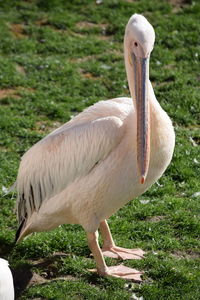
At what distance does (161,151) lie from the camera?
514 centimetres

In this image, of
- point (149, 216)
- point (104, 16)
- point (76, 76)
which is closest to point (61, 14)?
point (104, 16)

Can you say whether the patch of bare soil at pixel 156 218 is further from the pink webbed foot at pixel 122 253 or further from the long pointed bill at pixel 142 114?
the long pointed bill at pixel 142 114

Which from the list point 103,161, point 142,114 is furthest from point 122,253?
point 142,114

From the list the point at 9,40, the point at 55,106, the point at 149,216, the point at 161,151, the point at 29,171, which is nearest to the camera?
the point at 161,151

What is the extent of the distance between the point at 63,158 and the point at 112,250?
89cm

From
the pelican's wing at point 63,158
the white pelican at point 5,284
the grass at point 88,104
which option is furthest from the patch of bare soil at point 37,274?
the white pelican at point 5,284

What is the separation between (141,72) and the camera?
502 centimetres

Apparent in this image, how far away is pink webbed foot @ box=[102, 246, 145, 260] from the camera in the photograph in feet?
18.5

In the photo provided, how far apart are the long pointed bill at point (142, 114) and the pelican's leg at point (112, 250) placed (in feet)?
3.11

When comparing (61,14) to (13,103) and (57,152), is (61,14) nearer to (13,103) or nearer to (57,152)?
(13,103)

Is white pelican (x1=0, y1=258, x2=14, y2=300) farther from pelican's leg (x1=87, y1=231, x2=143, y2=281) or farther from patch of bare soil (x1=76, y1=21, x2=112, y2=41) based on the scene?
patch of bare soil (x1=76, y1=21, x2=112, y2=41)

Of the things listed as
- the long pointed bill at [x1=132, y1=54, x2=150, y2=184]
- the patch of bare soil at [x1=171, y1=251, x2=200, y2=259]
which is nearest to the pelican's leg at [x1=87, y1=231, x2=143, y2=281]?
the patch of bare soil at [x1=171, y1=251, x2=200, y2=259]

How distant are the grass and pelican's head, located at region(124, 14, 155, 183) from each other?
1.00m

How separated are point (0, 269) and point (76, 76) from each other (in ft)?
15.3
